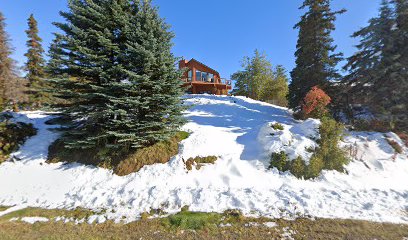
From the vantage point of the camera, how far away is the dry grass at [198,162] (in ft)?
32.2

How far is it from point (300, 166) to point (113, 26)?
1273cm

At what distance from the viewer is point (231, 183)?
340 inches

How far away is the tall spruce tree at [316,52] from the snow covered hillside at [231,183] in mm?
6423

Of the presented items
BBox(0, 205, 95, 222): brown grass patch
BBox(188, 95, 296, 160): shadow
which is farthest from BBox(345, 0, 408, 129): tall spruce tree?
BBox(0, 205, 95, 222): brown grass patch

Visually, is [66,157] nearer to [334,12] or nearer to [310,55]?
[310,55]

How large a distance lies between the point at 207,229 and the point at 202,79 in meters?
26.3

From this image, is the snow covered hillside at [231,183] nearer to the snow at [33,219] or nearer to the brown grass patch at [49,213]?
the brown grass patch at [49,213]

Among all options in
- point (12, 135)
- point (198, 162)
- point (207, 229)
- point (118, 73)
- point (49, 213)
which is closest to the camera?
point (207, 229)

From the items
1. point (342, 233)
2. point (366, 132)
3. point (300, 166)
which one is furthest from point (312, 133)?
point (342, 233)

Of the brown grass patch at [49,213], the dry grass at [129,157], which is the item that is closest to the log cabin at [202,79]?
the dry grass at [129,157]

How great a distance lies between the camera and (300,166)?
916cm

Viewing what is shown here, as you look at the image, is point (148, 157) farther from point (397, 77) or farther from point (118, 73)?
point (397, 77)

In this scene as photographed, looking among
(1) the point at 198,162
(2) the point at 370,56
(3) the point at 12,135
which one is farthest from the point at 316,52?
(3) the point at 12,135

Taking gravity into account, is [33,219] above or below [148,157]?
below
